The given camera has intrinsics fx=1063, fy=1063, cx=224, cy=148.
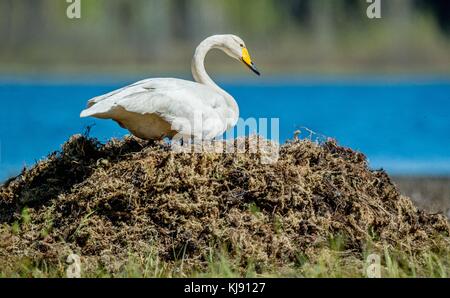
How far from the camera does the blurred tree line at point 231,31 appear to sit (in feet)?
224

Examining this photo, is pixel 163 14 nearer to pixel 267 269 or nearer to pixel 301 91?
pixel 301 91

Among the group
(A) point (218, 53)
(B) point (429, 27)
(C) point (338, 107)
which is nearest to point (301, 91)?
(A) point (218, 53)

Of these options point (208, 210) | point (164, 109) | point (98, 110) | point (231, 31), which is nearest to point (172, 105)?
point (164, 109)

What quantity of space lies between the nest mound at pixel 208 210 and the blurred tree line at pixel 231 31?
54.7 metres

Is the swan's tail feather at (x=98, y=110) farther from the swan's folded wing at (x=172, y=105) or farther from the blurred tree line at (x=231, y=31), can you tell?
the blurred tree line at (x=231, y=31)

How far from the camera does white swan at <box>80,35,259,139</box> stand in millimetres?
9781

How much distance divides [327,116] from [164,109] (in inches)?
1310

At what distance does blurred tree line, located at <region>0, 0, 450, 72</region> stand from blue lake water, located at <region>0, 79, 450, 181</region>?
509 centimetres

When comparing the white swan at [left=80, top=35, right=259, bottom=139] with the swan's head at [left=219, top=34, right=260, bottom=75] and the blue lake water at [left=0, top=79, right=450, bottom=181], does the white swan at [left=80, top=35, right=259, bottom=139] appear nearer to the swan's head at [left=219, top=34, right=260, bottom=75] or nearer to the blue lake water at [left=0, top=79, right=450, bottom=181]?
the swan's head at [left=219, top=34, right=260, bottom=75]

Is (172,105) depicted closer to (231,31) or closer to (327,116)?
(327,116)

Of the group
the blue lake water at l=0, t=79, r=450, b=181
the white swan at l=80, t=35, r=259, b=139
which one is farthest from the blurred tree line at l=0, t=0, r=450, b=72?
the white swan at l=80, t=35, r=259, b=139

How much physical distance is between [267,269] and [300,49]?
62374 mm

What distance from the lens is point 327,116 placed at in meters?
42.9

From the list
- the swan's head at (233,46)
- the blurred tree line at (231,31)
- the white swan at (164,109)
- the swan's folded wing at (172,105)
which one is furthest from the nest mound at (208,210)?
the blurred tree line at (231,31)
